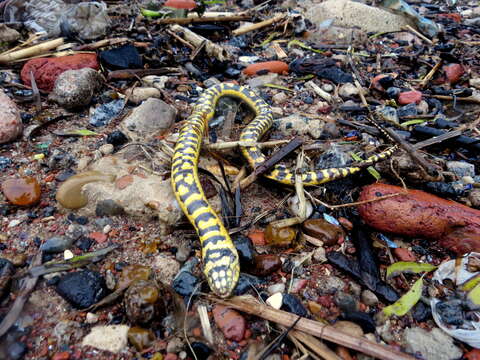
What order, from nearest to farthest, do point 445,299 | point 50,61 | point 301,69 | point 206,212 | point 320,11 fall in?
point 445,299 < point 206,212 < point 50,61 < point 301,69 < point 320,11

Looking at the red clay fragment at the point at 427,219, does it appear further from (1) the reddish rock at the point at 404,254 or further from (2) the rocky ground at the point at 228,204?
(1) the reddish rock at the point at 404,254

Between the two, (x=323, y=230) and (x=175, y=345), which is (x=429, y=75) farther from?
(x=175, y=345)

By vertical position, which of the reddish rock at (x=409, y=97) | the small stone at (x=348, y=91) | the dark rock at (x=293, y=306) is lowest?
the dark rock at (x=293, y=306)

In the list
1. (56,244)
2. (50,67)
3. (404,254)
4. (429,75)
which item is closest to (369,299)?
(404,254)

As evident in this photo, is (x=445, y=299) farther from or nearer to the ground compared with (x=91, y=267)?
farther from the ground

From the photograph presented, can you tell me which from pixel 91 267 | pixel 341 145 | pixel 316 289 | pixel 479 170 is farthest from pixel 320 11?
pixel 91 267

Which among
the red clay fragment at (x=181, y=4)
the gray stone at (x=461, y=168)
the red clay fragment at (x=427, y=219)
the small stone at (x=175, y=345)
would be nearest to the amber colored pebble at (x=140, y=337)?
the small stone at (x=175, y=345)

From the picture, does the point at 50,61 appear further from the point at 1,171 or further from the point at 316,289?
the point at 316,289
